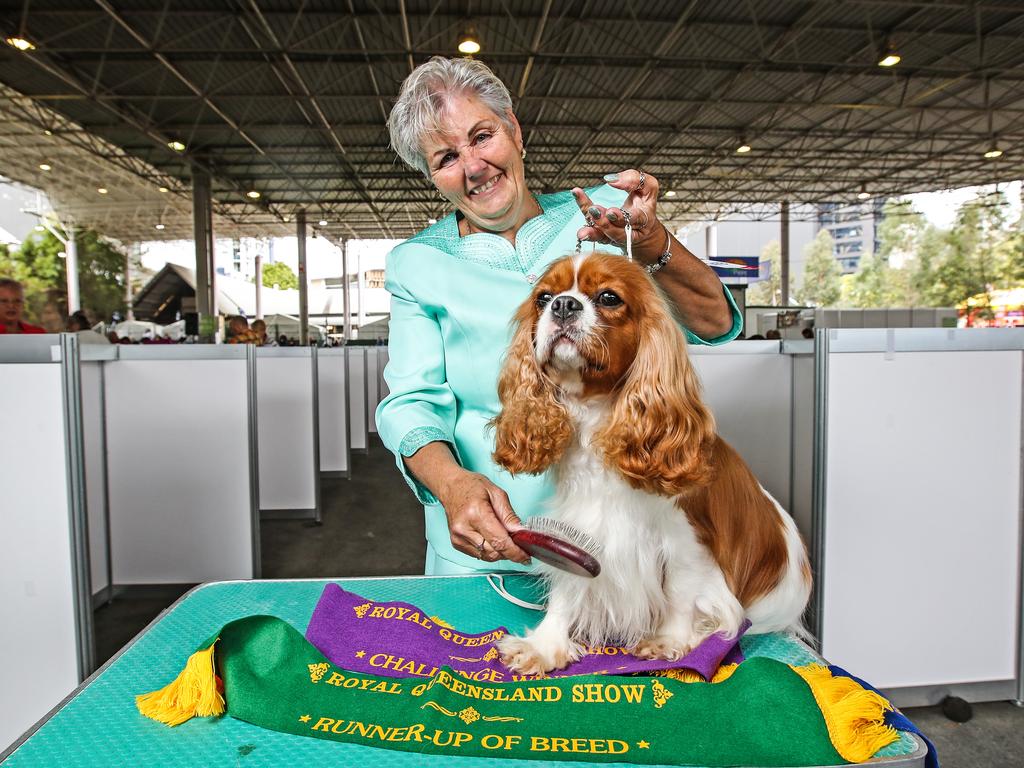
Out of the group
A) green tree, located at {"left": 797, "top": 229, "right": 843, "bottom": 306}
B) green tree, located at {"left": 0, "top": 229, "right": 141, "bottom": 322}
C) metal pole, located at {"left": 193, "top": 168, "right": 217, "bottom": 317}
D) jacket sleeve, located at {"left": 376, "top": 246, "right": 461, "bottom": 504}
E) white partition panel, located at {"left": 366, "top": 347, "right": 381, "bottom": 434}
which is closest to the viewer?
jacket sleeve, located at {"left": 376, "top": 246, "right": 461, "bottom": 504}

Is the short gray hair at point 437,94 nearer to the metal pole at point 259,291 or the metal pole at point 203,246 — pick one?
the metal pole at point 203,246

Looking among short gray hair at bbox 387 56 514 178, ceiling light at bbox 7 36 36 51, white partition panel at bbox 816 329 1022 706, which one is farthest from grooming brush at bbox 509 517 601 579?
ceiling light at bbox 7 36 36 51

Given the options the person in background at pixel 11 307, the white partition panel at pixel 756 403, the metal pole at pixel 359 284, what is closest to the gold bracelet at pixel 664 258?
the white partition panel at pixel 756 403

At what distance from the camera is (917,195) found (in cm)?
2816

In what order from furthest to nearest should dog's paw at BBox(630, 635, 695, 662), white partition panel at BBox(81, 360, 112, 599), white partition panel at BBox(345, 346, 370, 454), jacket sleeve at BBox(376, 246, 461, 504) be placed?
1. white partition panel at BBox(345, 346, 370, 454)
2. white partition panel at BBox(81, 360, 112, 599)
3. jacket sleeve at BBox(376, 246, 461, 504)
4. dog's paw at BBox(630, 635, 695, 662)

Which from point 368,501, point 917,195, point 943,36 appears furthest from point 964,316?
point 368,501

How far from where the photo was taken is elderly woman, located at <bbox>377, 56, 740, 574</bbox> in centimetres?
161

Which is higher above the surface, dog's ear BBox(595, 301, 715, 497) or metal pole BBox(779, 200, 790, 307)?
metal pole BBox(779, 200, 790, 307)

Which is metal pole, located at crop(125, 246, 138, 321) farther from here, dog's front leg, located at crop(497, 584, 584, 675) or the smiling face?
dog's front leg, located at crop(497, 584, 584, 675)

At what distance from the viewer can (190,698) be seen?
39.5 inches

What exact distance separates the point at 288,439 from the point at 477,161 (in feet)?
17.0

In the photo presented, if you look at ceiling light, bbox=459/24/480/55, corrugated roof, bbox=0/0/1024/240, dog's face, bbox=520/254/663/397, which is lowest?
dog's face, bbox=520/254/663/397

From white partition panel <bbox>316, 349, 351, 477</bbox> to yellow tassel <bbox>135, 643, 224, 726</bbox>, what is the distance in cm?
707

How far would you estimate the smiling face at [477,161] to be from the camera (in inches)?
64.9
